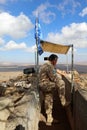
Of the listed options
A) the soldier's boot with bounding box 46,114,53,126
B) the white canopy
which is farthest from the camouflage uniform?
the white canopy

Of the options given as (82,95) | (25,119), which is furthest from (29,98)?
(25,119)

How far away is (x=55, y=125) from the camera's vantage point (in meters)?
10.4

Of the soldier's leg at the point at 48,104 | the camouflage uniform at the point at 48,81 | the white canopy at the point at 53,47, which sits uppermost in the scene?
the white canopy at the point at 53,47

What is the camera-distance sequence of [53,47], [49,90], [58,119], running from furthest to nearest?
[58,119], [53,47], [49,90]

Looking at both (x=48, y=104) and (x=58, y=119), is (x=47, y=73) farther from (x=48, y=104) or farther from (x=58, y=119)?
(x=58, y=119)

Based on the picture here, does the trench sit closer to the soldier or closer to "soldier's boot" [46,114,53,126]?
"soldier's boot" [46,114,53,126]

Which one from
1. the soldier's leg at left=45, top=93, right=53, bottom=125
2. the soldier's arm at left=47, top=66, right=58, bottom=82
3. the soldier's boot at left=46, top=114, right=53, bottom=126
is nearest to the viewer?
the soldier's arm at left=47, top=66, right=58, bottom=82

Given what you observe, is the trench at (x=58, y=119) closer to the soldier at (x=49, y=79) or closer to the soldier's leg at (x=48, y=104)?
the soldier's leg at (x=48, y=104)

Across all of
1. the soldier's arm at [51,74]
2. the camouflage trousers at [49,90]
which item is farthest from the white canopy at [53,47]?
the camouflage trousers at [49,90]

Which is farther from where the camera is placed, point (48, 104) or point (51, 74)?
point (48, 104)

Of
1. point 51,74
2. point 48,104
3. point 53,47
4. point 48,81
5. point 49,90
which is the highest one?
point 53,47

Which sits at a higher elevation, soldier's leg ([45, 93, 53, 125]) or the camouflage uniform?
the camouflage uniform

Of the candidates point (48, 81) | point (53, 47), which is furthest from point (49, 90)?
point (53, 47)

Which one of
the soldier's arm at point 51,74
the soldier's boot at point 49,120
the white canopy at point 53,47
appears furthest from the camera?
the white canopy at point 53,47
